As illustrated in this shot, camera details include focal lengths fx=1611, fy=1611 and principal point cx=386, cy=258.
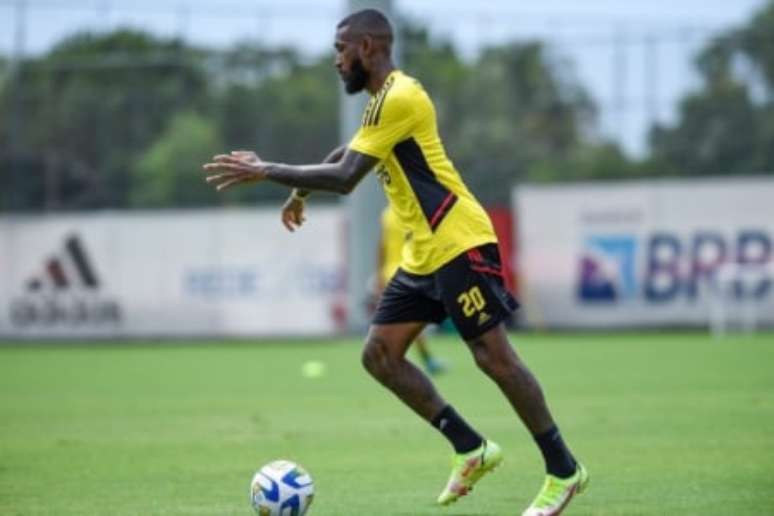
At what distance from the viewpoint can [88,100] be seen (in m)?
39.8

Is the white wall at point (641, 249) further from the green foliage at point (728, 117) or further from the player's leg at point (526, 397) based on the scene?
the player's leg at point (526, 397)

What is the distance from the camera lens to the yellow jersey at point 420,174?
8547 mm

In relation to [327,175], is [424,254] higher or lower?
lower

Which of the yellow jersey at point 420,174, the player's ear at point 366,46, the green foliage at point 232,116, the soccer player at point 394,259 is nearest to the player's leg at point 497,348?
the yellow jersey at point 420,174

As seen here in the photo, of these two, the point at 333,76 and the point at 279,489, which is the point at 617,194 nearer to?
the point at 333,76

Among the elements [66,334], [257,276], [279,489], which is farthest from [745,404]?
[66,334]

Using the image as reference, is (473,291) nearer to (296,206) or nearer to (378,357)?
(378,357)

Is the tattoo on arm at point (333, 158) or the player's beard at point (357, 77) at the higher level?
the player's beard at point (357, 77)

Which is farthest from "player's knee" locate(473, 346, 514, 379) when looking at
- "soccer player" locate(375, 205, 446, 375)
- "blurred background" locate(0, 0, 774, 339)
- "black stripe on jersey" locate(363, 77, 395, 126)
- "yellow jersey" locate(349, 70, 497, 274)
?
"blurred background" locate(0, 0, 774, 339)

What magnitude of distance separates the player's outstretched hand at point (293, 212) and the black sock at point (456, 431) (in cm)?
140

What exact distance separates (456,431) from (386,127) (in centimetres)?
179

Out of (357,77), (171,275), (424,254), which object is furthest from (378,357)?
(171,275)

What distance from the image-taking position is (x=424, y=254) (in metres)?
8.73

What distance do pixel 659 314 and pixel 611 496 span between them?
23541 millimetres
